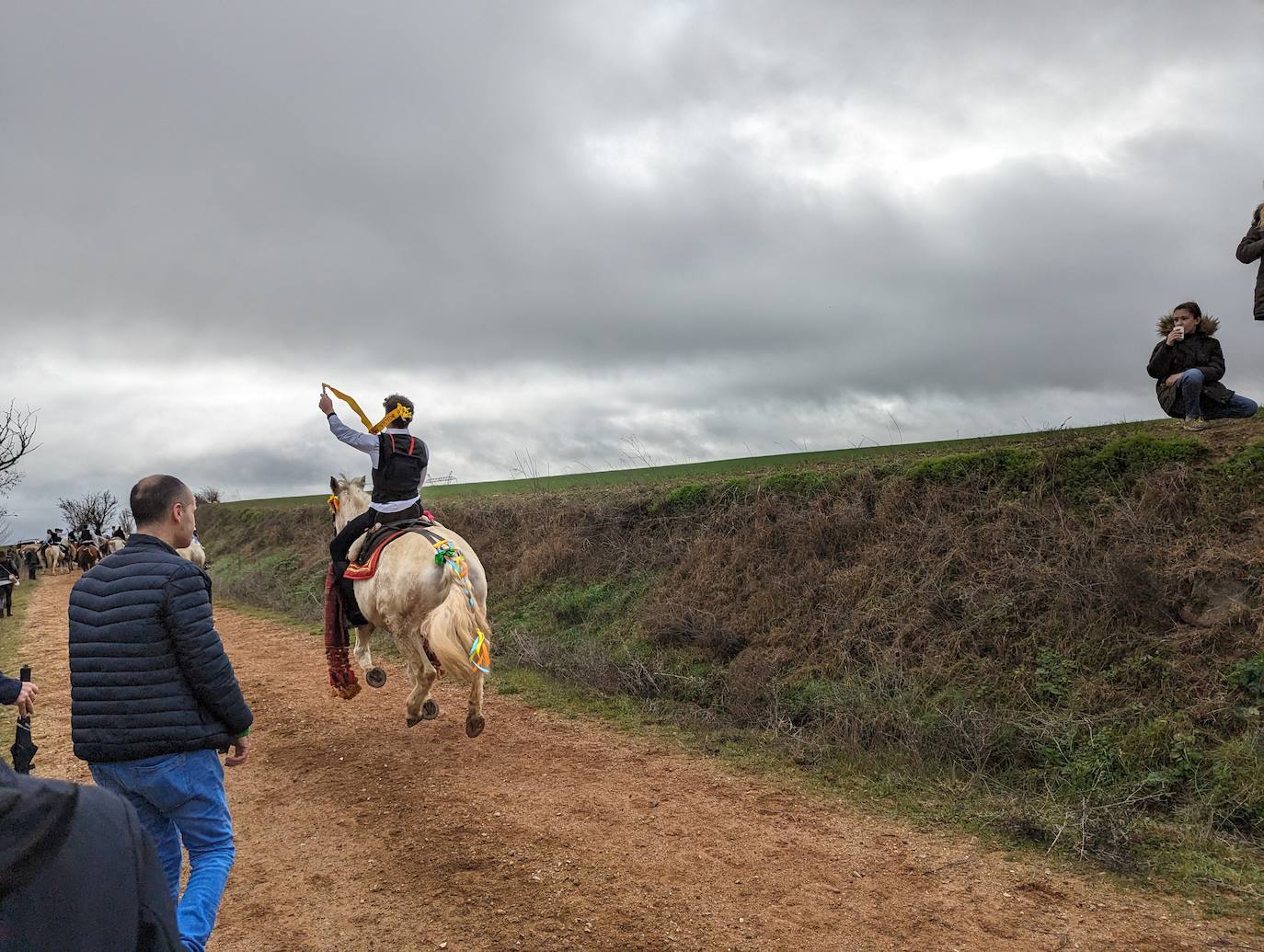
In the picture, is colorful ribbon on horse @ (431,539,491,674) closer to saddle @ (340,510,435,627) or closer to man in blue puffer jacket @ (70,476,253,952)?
saddle @ (340,510,435,627)

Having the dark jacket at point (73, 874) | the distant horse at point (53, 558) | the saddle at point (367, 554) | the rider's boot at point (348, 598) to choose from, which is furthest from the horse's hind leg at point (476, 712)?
the distant horse at point (53, 558)

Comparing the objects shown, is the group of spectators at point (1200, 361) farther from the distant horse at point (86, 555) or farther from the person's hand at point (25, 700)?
the distant horse at point (86, 555)

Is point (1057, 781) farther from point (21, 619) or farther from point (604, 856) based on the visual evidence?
point (21, 619)

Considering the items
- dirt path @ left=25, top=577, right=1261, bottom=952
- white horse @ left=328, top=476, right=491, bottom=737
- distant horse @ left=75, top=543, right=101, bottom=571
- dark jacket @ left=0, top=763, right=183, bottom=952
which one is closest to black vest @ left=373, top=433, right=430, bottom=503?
white horse @ left=328, top=476, right=491, bottom=737

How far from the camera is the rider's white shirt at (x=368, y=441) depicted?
7.44 m

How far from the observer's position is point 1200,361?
8.41 metres

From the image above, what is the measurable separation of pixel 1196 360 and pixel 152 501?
9.95 metres

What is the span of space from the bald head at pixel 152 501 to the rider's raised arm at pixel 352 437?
12.7ft

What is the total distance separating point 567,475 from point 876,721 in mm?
16315

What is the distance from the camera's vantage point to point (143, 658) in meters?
3.33

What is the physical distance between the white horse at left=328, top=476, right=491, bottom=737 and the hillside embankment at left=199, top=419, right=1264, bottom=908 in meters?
2.50

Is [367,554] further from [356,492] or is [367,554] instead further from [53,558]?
[53,558]

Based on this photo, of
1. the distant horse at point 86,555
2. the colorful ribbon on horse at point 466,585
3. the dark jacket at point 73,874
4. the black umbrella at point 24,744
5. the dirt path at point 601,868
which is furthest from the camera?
the distant horse at point 86,555

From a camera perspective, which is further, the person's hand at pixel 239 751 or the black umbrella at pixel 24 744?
the black umbrella at pixel 24 744
